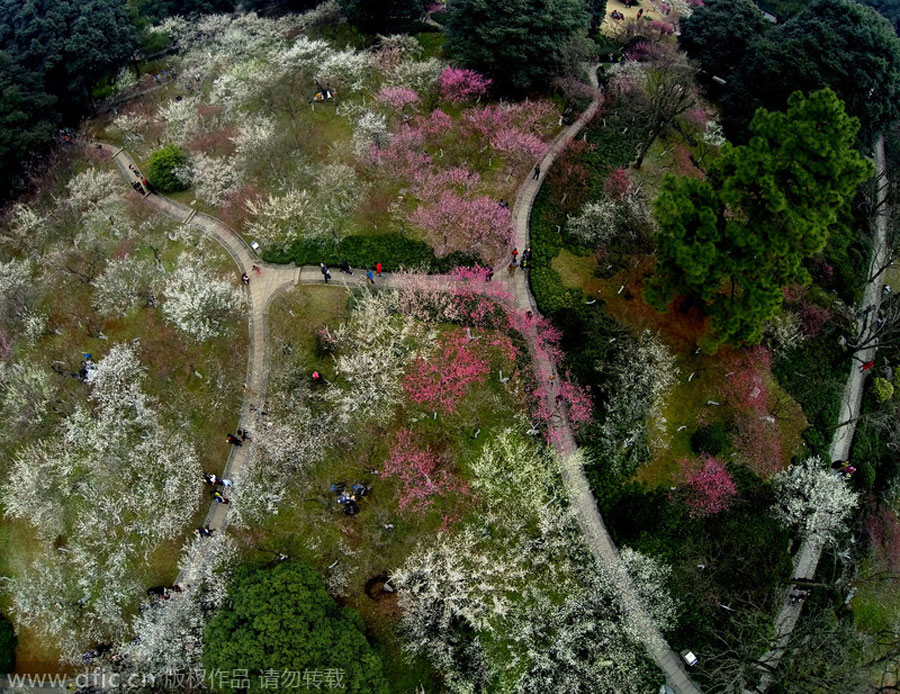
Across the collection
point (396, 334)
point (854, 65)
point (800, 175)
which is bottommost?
point (396, 334)

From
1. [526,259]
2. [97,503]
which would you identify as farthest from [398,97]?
[97,503]

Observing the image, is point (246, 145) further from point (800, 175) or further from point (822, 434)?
point (822, 434)

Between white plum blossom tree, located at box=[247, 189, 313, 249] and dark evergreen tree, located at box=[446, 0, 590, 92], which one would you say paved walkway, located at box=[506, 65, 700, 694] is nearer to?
dark evergreen tree, located at box=[446, 0, 590, 92]

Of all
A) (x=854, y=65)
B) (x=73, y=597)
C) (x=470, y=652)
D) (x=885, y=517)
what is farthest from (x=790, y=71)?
(x=73, y=597)

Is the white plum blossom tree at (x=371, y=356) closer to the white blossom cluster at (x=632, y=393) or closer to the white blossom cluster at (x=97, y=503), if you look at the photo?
the white blossom cluster at (x=97, y=503)

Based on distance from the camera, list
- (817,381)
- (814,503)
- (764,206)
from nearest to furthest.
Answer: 1. (764,206)
2. (814,503)
3. (817,381)

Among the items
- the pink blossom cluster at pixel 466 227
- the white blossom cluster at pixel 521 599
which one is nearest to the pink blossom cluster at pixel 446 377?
the white blossom cluster at pixel 521 599

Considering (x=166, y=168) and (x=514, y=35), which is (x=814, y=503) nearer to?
(x=514, y=35)
